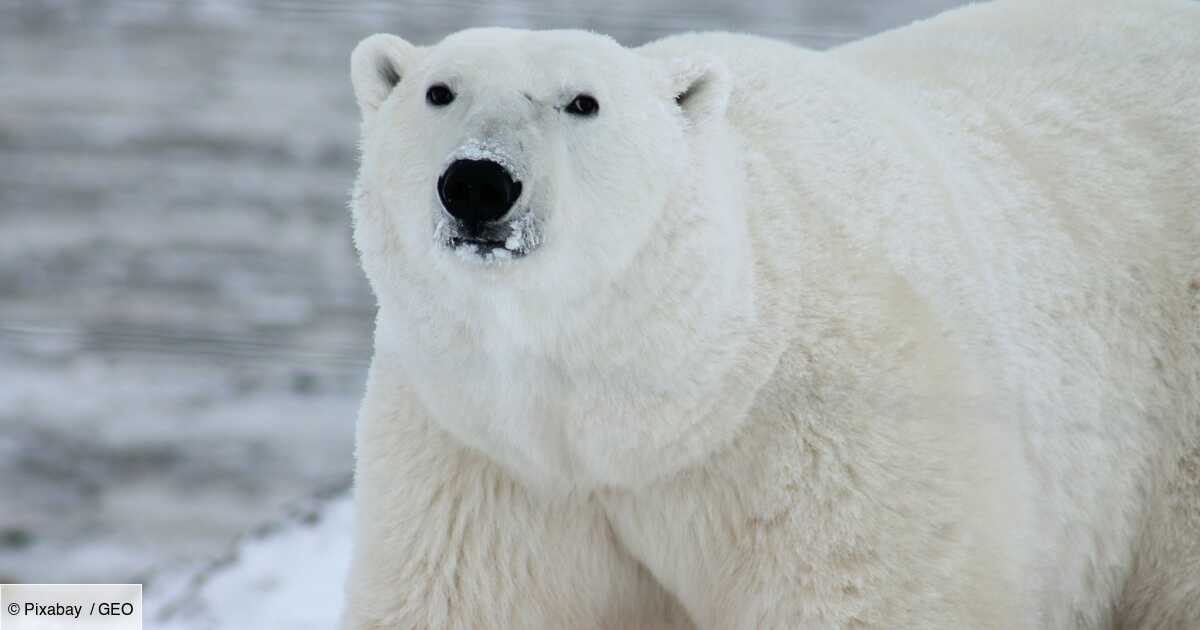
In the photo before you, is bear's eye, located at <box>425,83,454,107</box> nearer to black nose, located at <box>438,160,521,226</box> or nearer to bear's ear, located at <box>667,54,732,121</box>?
black nose, located at <box>438,160,521,226</box>

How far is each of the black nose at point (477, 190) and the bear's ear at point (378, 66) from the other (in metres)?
0.51

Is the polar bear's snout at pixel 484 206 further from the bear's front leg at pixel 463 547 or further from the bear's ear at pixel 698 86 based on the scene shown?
the bear's front leg at pixel 463 547

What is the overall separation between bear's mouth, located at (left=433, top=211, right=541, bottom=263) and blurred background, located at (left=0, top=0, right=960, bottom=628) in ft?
3.43

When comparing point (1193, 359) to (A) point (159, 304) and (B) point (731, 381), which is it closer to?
(B) point (731, 381)

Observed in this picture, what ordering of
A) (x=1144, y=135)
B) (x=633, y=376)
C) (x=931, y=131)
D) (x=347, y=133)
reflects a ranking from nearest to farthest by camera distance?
(x=633, y=376) → (x=931, y=131) → (x=1144, y=135) → (x=347, y=133)

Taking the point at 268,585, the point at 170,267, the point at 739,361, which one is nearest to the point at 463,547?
the point at 739,361

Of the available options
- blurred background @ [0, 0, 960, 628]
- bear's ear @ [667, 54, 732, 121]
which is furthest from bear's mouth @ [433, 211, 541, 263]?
blurred background @ [0, 0, 960, 628]

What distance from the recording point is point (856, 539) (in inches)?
99.7

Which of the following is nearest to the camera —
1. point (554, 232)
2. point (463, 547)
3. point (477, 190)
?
point (477, 190)

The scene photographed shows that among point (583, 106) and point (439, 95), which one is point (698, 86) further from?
point (439, 95)

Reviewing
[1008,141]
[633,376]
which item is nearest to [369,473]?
[633,376]

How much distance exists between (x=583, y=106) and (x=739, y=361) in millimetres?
520

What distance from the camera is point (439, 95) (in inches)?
95.4

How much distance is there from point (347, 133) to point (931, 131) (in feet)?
11.5
